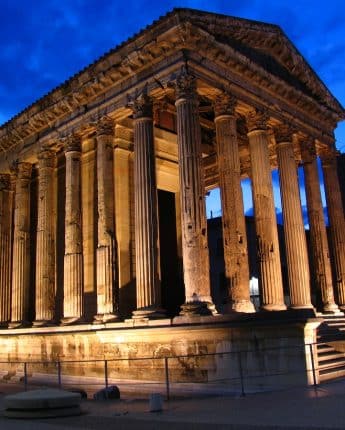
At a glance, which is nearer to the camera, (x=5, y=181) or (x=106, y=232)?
(x=106, y=232)

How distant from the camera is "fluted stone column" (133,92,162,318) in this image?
47.9 ft

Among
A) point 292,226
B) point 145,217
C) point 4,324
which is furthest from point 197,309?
point 4,324

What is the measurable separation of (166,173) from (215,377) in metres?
10.8

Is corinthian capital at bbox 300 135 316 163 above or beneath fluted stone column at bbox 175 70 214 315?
above

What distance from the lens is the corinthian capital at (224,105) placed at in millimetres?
16328

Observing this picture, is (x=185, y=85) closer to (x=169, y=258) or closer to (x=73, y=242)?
(x=73, y=242)

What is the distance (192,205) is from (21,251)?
956cm

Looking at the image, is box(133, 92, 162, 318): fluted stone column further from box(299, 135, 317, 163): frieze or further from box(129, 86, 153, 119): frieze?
box(299, 135, 317, 163): frieze

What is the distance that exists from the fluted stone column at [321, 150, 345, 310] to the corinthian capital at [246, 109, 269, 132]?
16.1 ft

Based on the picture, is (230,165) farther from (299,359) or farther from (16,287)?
(16,287)

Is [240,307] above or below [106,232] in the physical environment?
below

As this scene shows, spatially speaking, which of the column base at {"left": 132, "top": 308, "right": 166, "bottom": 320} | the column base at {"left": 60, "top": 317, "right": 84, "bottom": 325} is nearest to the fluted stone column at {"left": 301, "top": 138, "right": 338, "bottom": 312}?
the column base at {"left": 132, "top": 308, "right": 166, "bottom": 320}

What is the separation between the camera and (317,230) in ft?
64.2

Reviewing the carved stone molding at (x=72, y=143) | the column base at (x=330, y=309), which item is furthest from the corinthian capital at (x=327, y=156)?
the carved stone molding at (x=72, y=143)
